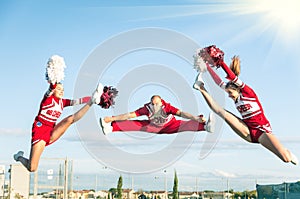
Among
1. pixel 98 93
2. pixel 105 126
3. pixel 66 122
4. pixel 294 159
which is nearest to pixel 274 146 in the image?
pixel 294 159

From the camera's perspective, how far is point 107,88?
10625 millimetres

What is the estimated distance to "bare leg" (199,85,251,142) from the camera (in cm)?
1030

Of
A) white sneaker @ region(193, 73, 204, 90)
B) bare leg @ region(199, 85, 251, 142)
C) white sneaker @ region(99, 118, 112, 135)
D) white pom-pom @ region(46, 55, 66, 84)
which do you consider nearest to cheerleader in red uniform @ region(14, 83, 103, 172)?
white pom-pom @ region(46, 55, 66, 84)

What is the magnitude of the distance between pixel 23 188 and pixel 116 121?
53.0 feet

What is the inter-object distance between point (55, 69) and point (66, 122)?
Answer: 1.12 meters

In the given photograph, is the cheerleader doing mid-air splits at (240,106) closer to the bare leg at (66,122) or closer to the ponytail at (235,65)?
the ponytail at (235,65)

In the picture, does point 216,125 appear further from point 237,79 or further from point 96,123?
point 96,123

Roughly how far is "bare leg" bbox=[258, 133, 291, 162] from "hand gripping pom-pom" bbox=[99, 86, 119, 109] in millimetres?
2888

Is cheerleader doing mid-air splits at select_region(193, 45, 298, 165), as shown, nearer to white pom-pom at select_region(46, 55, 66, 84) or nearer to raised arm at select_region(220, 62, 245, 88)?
raised arm at select_region(220, 62, 245, 88)

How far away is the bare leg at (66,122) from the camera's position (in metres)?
10.7

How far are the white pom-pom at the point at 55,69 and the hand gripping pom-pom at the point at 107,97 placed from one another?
886 millimetres

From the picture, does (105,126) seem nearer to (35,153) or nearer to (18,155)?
(35,153)

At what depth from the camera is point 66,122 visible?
11.0 metres

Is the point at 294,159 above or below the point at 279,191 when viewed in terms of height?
above
